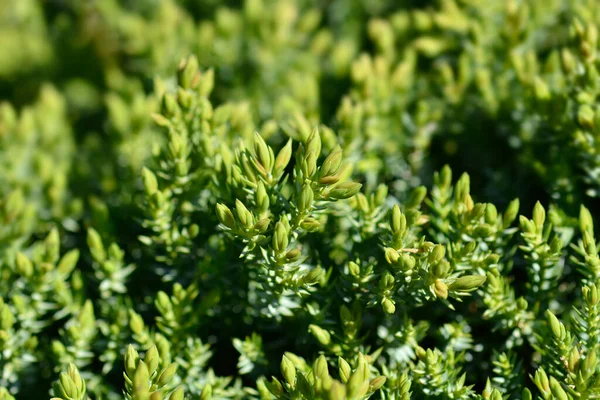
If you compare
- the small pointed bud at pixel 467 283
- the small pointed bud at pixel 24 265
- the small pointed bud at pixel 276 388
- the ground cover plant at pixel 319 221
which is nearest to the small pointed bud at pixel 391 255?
the ground cover plant at pixel 319 221

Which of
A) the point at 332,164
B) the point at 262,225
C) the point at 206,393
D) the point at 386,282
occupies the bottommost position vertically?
the point at 206,393

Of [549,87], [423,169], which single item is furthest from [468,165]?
[549,87]

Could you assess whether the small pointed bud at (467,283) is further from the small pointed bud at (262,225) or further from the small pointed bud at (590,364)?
the small pointed bud at (262,225)

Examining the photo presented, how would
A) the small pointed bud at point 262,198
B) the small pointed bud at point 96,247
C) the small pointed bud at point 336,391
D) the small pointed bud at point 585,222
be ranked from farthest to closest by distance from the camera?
the small pointed bud at point 96,247, the small pointed bud at point 585,222, the small pointed bud at point 262,198, the small pointed bud at point 336,391

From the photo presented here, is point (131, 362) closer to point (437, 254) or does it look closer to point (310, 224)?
point (310, 224)

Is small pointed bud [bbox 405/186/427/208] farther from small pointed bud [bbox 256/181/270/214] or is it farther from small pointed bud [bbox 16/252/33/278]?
small pointed bud [bbox 16/252/33/278]

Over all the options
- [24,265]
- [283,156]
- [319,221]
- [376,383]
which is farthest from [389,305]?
[24,265]

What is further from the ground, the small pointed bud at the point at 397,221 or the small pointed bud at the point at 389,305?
the small pointed bud at the point at 397,221

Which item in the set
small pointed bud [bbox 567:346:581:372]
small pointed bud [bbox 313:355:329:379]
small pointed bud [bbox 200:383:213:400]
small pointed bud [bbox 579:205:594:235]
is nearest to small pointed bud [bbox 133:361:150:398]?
small pointed bud [bbox 200:383:213:400]
